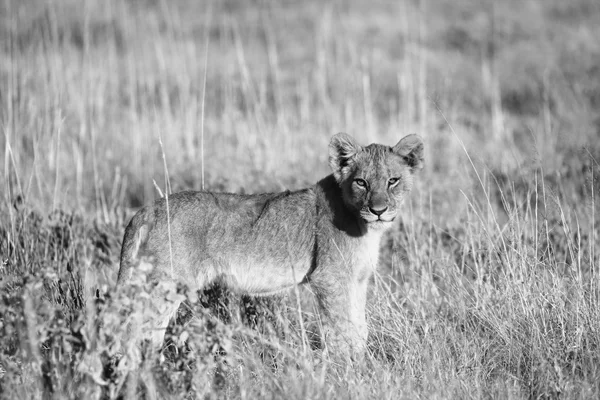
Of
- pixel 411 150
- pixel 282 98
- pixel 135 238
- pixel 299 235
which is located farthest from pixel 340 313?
pixel 282 98

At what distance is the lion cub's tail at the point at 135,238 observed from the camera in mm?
5234

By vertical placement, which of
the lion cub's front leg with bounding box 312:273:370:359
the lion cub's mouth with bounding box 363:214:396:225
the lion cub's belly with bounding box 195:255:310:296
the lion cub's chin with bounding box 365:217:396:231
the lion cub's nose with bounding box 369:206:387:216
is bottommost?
the lion cub's front leg with bounding box 312:273:370:359

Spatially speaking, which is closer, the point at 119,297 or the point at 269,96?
the point at 119,297

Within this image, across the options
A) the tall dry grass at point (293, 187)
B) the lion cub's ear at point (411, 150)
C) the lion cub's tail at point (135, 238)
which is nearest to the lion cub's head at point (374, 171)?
the lion cub's ear at point (411, 150)

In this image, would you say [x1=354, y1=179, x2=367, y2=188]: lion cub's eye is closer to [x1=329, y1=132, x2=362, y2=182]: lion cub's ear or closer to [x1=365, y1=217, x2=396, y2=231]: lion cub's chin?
[x1=329, y1=132, x2=362, y2=182]: lion cub's ear

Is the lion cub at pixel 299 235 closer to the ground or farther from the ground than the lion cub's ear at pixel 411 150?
closer to the ground

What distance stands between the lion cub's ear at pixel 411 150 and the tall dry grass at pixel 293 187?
329mm

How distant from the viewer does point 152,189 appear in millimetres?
9703

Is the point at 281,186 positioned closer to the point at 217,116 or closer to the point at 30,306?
the point at 30,306

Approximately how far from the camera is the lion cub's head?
18.2ft

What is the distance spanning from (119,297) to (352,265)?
6.96 feet

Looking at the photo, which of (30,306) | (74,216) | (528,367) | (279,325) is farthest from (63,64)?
(528,367)

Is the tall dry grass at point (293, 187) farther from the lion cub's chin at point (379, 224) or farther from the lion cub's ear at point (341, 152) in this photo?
the lion cub's ear at point (341, 152)

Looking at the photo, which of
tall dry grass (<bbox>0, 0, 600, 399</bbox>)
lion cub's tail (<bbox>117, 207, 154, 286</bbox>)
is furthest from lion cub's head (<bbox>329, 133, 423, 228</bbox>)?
lion cub's tail (<bbox>117, 207, 154, 286</bbox>)
